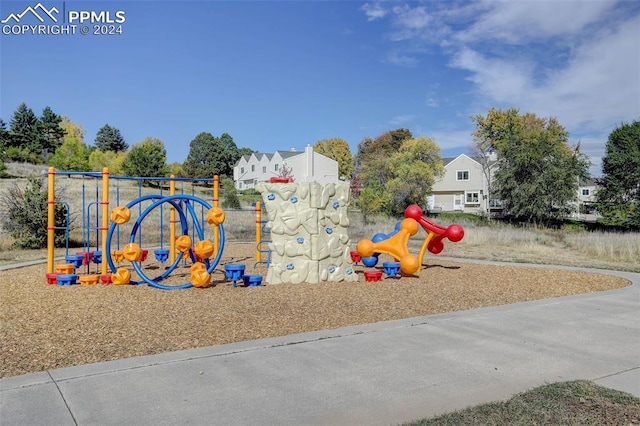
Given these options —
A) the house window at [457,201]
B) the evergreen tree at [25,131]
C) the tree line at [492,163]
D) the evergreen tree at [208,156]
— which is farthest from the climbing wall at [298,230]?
the evergreen tree at [208,156]

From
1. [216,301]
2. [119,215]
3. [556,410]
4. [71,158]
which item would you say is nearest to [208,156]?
[71,158]

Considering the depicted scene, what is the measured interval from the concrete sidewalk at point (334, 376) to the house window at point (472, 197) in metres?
49.1

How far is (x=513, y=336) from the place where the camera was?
6.43 metres

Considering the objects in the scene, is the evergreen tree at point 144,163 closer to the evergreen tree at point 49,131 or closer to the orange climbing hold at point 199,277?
the evergreen tree at point 49,131

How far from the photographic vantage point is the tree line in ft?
116

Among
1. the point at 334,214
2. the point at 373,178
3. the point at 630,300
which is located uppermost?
the point at 373,178

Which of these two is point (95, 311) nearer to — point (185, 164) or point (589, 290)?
point (589, 290)

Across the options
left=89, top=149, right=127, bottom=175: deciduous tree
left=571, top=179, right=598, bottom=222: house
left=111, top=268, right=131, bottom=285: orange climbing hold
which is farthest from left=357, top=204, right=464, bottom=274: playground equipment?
left=89, top=149, right=127, bottom=175: deciduous tree

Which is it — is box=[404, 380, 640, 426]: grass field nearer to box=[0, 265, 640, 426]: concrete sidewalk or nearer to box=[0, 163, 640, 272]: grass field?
box=[0, 265, 640, 426]: concrete sidewalk

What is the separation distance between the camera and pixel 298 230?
34.8 feet

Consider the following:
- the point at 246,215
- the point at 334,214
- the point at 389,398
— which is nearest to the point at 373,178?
the point at 246,215

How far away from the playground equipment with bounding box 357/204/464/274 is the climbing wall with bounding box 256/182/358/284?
1.55 metres

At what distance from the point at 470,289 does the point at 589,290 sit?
2515 mm

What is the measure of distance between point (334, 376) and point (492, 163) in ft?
159
